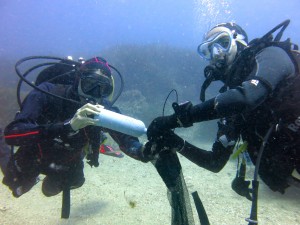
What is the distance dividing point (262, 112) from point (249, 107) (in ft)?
1.77

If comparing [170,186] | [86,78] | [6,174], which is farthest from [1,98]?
[170,186]

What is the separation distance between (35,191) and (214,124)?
414 inches

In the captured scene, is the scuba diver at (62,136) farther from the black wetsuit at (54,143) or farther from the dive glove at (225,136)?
the dive glove at (225,136)

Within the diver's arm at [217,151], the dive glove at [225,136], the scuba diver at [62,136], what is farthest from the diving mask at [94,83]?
the dive glove at [225,136]

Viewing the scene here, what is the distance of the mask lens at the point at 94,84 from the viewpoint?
3756 mm

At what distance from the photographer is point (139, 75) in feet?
59.9

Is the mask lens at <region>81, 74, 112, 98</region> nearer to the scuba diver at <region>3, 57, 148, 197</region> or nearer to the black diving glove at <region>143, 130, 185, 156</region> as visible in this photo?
the scuba diver at <region>3, 57, 148, 197</region>

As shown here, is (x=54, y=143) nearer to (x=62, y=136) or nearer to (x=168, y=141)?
(x=62, y=136)

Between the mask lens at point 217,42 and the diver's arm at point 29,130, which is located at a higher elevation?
the mask lens at point 217,42

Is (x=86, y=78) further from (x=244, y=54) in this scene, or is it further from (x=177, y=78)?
(x=177, y=78)

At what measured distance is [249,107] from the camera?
216cm

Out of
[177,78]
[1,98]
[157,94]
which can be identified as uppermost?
[177,78]

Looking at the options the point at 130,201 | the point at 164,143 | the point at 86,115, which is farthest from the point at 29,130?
the point at 130,201

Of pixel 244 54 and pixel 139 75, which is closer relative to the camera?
pixel 244 54
